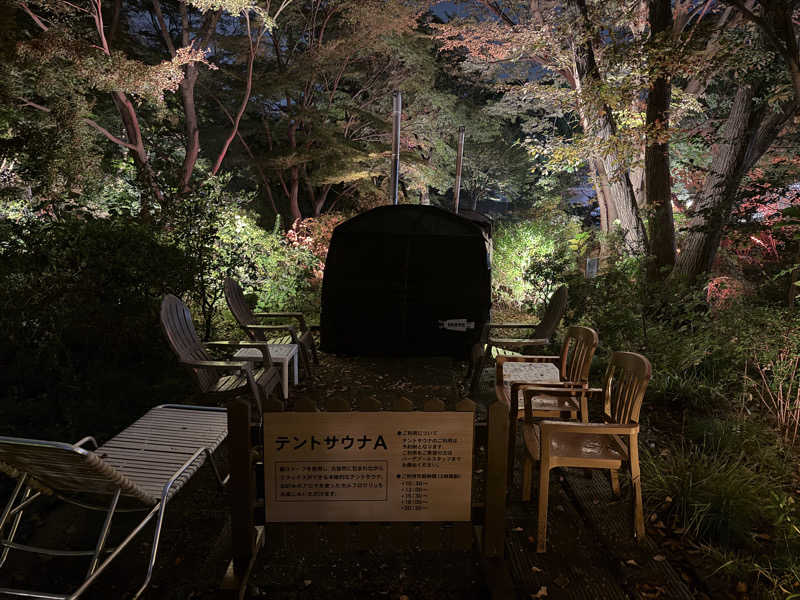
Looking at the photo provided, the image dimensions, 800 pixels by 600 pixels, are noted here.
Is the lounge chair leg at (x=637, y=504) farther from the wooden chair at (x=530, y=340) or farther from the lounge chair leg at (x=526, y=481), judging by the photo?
the wooden chair at (x=530, y=340)

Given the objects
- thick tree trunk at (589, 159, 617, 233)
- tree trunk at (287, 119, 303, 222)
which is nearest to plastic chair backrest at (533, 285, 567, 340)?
thick tree trunk at (589, 159, 617, 233)

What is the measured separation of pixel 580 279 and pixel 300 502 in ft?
15.8

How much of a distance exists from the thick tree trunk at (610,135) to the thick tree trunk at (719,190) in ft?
2.21

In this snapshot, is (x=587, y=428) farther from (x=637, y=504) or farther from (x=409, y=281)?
(x=409, y=281)

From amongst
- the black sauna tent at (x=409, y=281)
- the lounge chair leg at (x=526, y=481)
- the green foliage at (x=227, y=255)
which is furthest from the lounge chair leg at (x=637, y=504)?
the green foliage at (x=227, y=255)

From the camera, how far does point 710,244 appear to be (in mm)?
6914

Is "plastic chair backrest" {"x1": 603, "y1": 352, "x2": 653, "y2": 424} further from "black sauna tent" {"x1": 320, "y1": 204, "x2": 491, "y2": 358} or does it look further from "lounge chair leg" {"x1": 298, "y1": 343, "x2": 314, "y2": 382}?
"lounge chair leg" {"x1": 298, "y1": 343, "x2": 314, "y2": 382}

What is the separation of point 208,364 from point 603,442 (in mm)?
2926

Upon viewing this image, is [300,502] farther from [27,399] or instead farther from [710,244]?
[710,244]

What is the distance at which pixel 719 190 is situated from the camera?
278 inches

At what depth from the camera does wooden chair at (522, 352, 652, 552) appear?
2.62 m

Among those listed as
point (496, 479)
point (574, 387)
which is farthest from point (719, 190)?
point (496, 479)

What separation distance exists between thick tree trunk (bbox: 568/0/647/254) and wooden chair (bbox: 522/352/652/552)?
5.08 m

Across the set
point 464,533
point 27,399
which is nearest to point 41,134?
point 27,399
